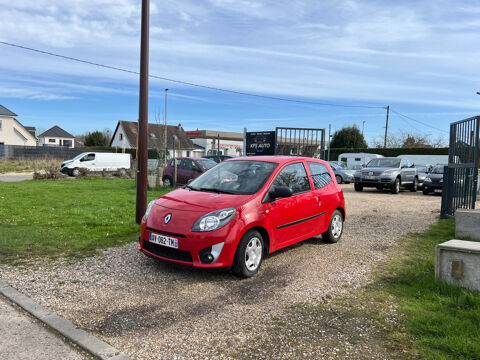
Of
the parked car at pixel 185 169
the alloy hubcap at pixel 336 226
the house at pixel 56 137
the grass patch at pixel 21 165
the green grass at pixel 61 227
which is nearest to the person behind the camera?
the green grass at pixel 61 227

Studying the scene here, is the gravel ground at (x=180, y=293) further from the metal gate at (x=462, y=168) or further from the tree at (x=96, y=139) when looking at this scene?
the tree at (x=96, y=139)

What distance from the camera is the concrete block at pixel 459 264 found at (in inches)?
167

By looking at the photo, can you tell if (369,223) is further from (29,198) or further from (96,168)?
(96,168)

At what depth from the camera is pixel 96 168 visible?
27562mm

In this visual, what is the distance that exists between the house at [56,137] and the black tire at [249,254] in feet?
259

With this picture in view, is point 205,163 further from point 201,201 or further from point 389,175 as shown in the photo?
point 201,201

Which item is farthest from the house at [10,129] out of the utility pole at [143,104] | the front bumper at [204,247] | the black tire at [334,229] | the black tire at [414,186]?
the front bumper at [204,247]

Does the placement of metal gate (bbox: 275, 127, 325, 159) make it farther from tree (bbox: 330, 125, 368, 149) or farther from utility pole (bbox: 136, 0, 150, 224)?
tree (bbox: 330, 125, 368, 149)

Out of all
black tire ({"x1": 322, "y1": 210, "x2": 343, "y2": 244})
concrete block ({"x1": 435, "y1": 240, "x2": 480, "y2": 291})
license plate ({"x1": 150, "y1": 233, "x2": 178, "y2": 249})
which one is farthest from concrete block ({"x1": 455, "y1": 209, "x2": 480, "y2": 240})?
license plate ({"x1": 150, "y1": 233, "x2": 178, "y2": 249})

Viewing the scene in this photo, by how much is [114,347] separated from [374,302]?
269 cm

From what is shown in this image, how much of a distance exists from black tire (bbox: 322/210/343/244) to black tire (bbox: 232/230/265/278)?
2.04m

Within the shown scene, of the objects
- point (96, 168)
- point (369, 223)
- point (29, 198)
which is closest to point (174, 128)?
point (96, 168)

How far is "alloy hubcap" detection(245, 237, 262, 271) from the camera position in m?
4.79

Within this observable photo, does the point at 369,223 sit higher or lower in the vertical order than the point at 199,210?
lower
